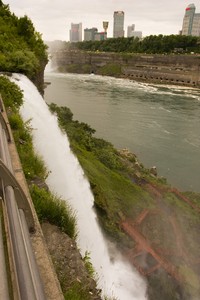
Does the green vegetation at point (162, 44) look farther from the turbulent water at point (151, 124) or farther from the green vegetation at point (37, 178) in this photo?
the green vegetation at point (37, 178)

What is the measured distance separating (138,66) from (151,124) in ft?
169

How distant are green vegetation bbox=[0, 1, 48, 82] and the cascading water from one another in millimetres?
4004

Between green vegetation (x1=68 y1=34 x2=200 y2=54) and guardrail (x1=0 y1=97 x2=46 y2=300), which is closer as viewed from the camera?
guardrail (x1=0 y1=97 x2=46 y2=300)

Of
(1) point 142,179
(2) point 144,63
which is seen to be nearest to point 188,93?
(2) point 144,63

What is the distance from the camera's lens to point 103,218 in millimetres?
9812

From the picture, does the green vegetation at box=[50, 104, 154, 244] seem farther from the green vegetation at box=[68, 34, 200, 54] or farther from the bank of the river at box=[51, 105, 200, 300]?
the green vegetation at box=[68, 34, 200, 54]

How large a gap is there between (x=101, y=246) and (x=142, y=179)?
810cm

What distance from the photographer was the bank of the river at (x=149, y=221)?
9617mm

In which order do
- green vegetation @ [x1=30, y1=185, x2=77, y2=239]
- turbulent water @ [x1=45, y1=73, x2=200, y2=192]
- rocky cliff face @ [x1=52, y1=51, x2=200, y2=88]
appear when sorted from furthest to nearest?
rocky cliff face @ [x1=52, y1=51, x2=200, y2=88]
turbulent water @ [x1=45, y1=73, x2=200, y2=192]
green vegetation @ [x1=30, y1=185, x2=77, y2=239]

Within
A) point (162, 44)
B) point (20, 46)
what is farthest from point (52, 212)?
point (162, 44)

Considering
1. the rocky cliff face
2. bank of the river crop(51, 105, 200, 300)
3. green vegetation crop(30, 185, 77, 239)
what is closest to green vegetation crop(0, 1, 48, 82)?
bank of the river crop(51, 105, 200, 300)

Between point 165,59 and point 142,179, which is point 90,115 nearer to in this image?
point 142,179

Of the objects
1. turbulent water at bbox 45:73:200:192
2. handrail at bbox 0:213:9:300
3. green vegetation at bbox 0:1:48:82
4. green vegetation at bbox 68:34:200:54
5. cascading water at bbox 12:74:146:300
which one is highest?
green vegetation at bbox 68:34:200:54

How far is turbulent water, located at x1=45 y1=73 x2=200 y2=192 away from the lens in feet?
74.4
